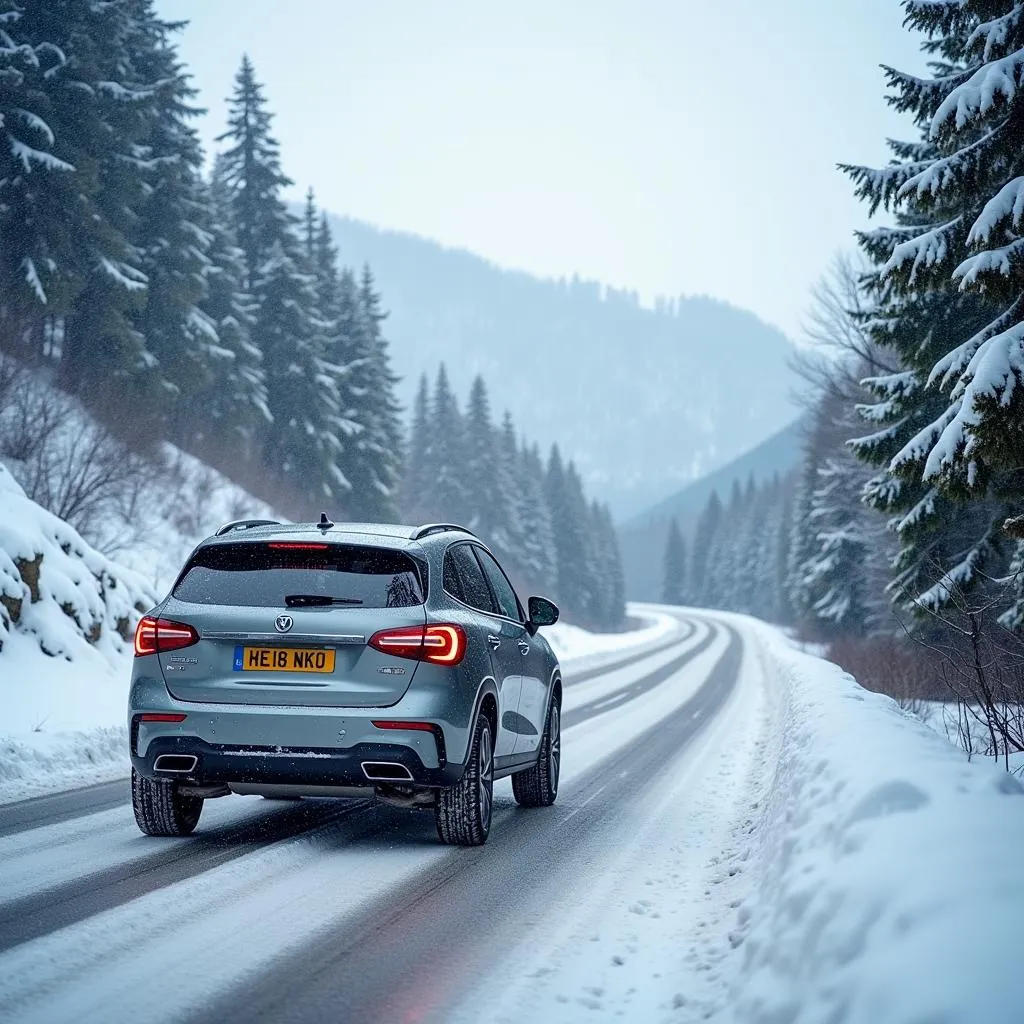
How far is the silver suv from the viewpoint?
5938 millimetres

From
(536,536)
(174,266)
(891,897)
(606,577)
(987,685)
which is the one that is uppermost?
(174,266)

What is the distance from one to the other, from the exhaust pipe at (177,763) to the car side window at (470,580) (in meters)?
1.87

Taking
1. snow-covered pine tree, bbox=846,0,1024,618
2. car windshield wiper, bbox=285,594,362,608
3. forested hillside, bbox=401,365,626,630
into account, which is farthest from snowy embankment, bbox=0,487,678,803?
forested hillside, bbox=401,365,626,630

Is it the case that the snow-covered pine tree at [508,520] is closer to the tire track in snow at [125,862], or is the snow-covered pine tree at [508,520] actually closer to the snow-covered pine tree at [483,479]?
the snow-covered pine tree at [483,479]

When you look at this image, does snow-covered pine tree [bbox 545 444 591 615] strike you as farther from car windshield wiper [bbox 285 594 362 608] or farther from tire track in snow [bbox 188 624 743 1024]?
car windshield wiper [bbox 285 594 362 608]

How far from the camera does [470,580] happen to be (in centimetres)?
737

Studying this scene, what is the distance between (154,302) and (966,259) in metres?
28.3

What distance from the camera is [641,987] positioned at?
412 centimetres

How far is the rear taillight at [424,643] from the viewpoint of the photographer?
6020 millimetres

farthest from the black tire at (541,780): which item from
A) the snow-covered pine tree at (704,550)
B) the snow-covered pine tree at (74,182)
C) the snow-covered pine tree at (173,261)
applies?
the snow-covered pine tree at (704,550)

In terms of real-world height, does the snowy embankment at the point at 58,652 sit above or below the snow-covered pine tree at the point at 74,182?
below

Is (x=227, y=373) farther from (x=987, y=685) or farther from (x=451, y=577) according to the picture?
(x=451, y=577)

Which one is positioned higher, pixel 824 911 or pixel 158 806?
pixel 824 911

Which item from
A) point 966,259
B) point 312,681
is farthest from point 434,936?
point 966,259
